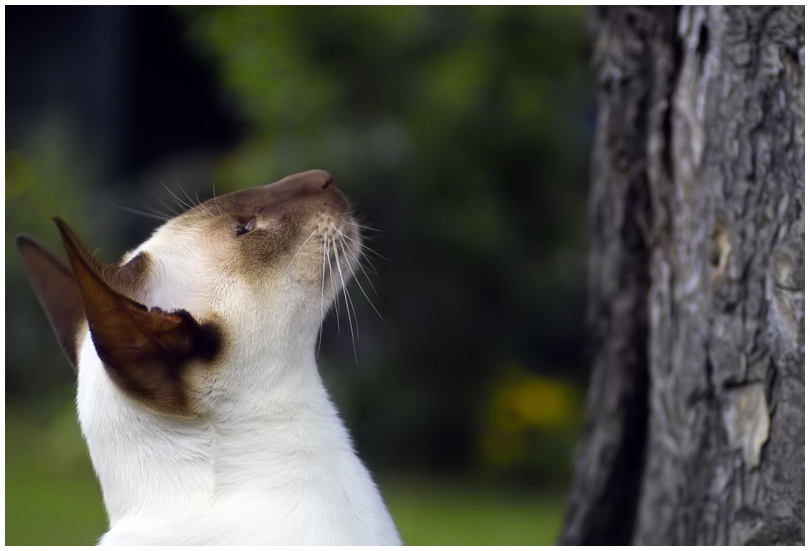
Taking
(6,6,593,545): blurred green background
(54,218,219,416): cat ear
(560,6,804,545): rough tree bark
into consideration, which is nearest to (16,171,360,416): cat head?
(54,218,219,416): cat ear

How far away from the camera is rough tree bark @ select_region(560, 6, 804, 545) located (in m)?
2.05

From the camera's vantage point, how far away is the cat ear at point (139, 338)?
57.6 inches

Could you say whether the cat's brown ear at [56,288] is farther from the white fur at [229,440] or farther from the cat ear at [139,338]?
the cat ear at [139,338]

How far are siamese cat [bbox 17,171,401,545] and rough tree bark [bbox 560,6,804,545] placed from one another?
96 centimetres

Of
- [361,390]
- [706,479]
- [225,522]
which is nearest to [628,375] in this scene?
[706,479]

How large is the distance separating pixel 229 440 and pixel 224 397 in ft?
0.34

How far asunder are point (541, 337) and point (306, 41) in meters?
2.35

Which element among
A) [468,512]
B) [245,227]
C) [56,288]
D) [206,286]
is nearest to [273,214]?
[245,227]

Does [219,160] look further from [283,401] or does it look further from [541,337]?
[283,401]

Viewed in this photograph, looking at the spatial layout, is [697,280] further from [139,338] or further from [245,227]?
[139,338]

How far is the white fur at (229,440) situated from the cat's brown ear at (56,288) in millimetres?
186

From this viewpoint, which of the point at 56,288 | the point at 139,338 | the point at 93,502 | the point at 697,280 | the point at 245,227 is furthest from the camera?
the point at 93,502

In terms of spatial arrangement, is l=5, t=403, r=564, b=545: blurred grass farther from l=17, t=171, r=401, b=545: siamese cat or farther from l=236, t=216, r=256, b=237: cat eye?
l=236, t=216, r=256, b=237: cat eye

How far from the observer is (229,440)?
5.89 ft
